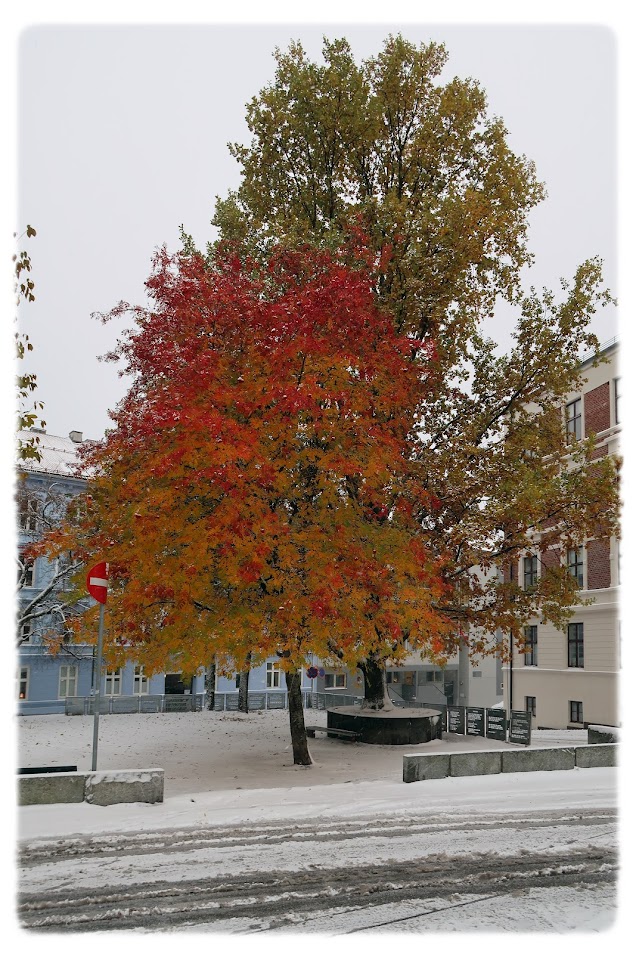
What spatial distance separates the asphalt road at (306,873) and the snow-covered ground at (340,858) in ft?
0.07

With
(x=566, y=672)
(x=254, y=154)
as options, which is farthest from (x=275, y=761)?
(x=566, y=672)

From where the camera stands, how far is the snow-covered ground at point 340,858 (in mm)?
6613

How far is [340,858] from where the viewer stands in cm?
828

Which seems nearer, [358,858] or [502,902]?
[502,902]

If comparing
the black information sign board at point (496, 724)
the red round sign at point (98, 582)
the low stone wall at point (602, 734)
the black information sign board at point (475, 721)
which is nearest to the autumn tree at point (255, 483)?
the red round sign at point (98, 582)

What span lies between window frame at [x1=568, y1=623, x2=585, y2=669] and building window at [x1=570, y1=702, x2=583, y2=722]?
165cm

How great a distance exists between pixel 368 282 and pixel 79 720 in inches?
950

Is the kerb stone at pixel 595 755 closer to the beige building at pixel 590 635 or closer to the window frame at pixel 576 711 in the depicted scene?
the beige building at pixel 590 635

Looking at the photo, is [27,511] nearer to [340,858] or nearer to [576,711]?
[340,858]

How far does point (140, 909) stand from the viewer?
676cm

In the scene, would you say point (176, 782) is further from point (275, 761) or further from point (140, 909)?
point (140, 909)

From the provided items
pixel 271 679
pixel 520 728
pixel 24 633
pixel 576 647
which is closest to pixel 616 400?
pixel 576 647

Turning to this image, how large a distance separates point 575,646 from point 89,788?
30208mm

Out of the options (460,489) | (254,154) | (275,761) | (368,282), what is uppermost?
(254,154)
